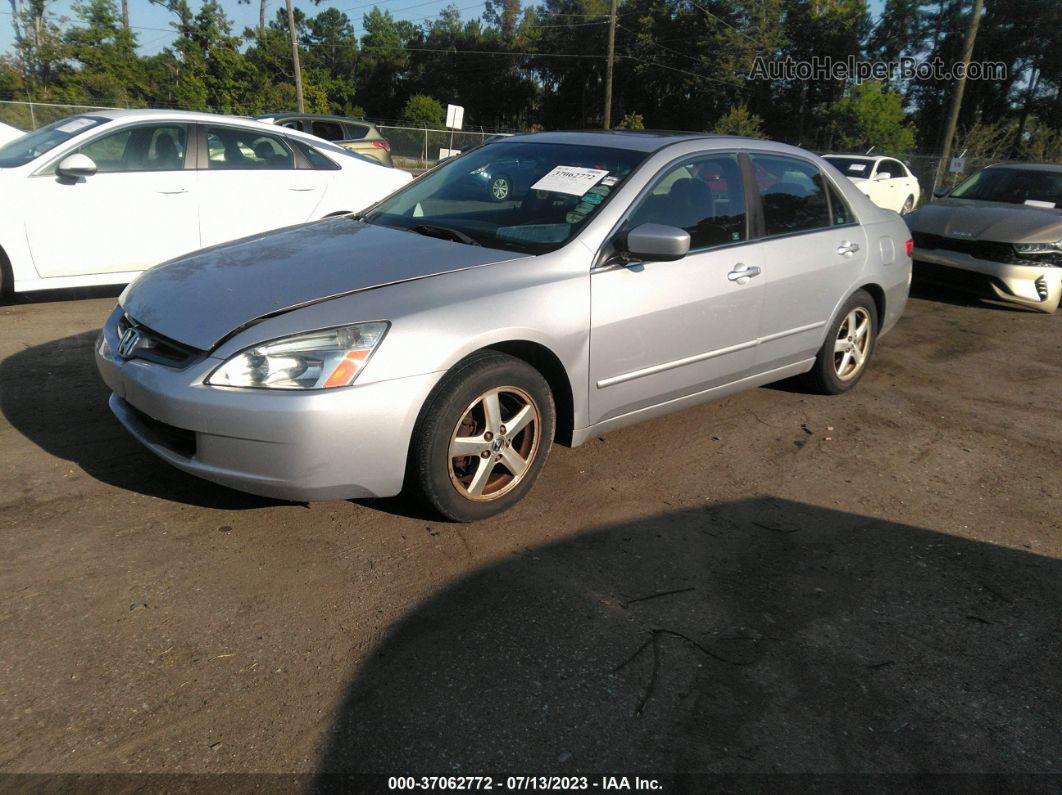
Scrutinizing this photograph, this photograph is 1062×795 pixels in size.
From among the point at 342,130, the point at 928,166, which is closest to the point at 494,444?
the point at 342,130

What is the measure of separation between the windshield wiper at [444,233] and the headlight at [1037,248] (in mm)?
6744

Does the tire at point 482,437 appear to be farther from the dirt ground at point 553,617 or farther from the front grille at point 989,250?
the front grille at point 989,250

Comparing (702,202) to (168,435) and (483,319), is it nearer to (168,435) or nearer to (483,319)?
(483,319)

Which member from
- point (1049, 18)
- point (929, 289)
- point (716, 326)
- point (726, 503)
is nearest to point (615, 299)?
point (716, 326)

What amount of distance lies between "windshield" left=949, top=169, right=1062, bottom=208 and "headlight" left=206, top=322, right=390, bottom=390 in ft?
29.3

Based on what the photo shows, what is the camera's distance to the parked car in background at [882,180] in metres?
17.3

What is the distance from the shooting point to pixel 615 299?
3.71 m

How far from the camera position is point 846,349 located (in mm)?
5363

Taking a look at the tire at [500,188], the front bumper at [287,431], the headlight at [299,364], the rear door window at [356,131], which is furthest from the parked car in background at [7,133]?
the rear door window at [356,131]

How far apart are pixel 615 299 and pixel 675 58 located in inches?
2315

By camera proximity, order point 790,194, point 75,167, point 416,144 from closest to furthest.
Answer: point 790,194 < point 75,167 < point 416,144

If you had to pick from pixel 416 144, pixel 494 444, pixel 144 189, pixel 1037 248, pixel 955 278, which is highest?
pixel 144 189

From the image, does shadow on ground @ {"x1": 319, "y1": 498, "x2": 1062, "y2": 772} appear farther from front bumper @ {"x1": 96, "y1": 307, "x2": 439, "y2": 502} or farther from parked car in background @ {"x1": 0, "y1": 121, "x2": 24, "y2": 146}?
parked car in background @ {"x1": 0, "y1": 121, "x2": 24, "y2": 146}

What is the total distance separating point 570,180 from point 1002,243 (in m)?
6.24
